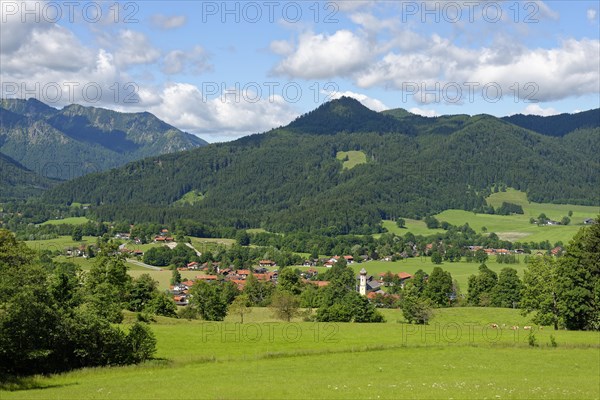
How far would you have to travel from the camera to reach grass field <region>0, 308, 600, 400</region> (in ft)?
119

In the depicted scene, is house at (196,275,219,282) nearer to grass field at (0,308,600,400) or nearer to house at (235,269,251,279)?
house at (235,269,251,279)

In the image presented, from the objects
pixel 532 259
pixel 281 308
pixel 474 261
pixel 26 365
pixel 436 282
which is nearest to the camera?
pixel 26 365

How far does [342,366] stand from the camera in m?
47.3

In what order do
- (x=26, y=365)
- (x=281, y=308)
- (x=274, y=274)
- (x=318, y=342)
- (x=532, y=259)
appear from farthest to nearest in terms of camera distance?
1. (x=274, y=274)
2. (x=281, y=308)
3. (x=532, y=259)
4. (x=318, y=342)
5. (x=26, y=365)

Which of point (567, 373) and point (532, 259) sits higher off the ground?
point (532, 259)

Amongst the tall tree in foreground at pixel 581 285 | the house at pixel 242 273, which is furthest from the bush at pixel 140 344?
the house at pixel 242 273

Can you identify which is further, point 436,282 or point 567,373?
point 436,282

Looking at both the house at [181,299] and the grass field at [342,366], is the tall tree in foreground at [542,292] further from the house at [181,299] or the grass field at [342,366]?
the house at [181,299]

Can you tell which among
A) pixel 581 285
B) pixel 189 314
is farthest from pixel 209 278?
pixel 581 285

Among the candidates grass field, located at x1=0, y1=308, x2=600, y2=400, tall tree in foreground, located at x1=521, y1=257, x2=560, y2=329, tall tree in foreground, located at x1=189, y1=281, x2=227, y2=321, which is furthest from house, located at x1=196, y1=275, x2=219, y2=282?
tall tree in foreground, located at x1=521, y1=257, x2=560, y2=329

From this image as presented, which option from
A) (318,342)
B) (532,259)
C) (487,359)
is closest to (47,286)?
(318,342)

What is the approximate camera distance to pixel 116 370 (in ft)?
149

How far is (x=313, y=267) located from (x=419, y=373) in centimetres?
15314

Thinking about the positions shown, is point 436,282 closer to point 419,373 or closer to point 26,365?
point 419,373
